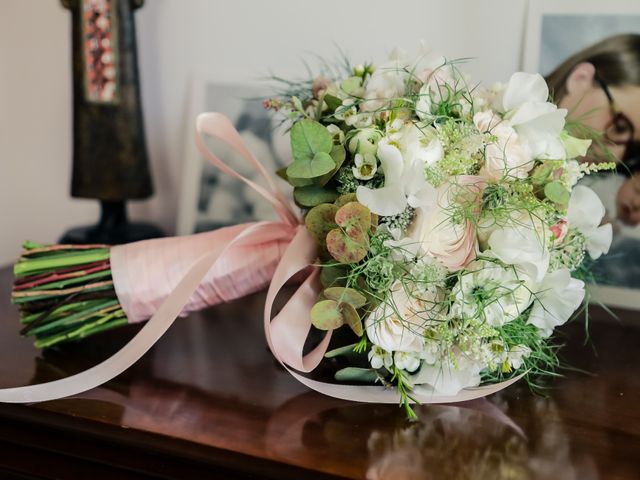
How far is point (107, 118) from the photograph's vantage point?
1.04 m

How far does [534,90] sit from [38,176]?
1.07 meters

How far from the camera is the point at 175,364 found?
0.77 metres

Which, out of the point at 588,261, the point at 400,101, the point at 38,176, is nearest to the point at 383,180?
the point at 400,101

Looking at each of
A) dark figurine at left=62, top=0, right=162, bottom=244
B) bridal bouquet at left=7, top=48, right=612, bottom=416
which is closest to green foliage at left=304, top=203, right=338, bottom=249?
bridal bouquet at left=7, top=48, right=612, bottom=416

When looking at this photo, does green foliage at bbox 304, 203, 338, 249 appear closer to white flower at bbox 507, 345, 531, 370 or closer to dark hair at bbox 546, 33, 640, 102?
white flower at bbox 507, 345, 531, 370

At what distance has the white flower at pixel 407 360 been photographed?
641 millimetres

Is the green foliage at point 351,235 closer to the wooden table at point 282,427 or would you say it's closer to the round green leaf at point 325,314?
the round green leaf at point 325,314

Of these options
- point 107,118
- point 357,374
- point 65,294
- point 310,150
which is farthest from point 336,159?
point 107,118

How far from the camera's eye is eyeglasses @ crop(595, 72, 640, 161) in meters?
0.85

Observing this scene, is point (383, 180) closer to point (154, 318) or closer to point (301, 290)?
point (301, 290)

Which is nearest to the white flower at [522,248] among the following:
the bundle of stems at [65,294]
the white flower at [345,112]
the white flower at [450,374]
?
the white flower at [450,374]

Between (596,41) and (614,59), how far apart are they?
0.04 m

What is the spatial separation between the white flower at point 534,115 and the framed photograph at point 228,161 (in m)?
0.47

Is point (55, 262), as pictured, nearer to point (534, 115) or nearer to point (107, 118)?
point (107, 118)
